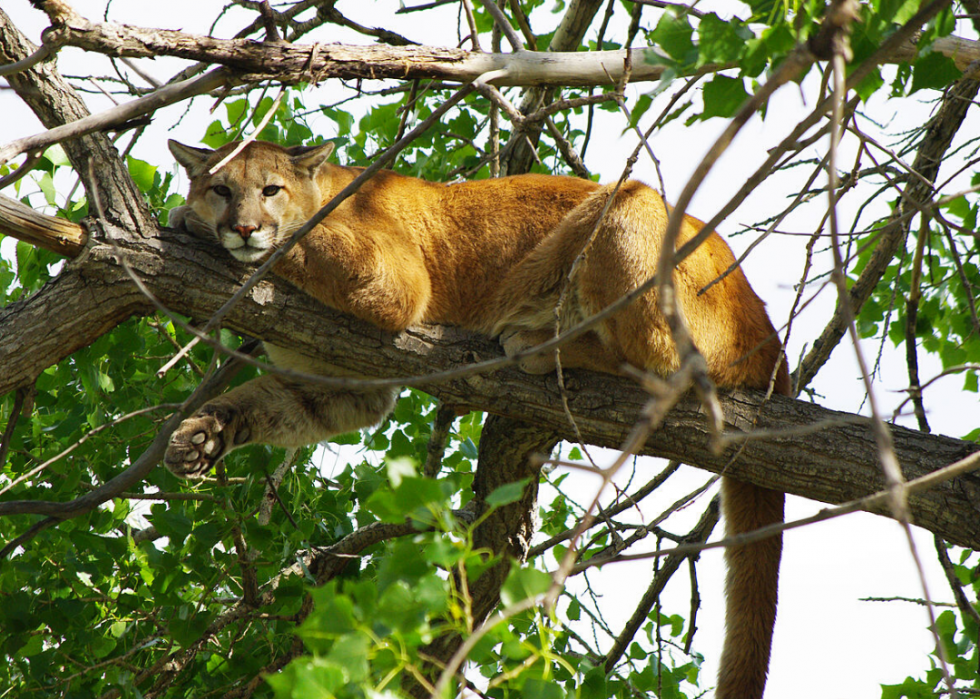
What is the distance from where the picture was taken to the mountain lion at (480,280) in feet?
11.1

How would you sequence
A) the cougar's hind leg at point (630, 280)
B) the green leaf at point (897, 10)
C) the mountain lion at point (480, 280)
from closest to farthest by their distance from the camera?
the green leaf at point (897, 10)
the mountain lion at point (480, 280)
the cougar's hind leg at point (630, 280)

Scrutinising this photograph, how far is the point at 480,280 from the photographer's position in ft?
13.0

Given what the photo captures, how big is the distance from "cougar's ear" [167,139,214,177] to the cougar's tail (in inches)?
110

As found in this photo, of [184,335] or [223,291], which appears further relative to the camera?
[184,335]

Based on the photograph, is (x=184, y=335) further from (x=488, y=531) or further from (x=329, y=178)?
(x=488, y=531)

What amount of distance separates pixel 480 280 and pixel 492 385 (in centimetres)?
79

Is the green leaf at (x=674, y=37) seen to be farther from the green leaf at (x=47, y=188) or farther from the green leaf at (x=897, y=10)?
the green leaf at (x=47, y=188)

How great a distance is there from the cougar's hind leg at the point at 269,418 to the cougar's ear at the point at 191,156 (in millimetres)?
1050

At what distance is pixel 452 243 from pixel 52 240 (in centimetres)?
171

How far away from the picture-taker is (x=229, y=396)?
389 cm

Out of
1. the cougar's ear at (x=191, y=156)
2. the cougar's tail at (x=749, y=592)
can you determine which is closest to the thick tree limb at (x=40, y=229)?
the cougar's ear at (x=191, y=156)

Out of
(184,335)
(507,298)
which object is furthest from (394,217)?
(184,335)

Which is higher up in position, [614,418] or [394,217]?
[394,217]

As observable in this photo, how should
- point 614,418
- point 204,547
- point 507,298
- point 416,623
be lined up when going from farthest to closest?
point 507,298 < point 204,547 < point 614,418 < point 416,623
